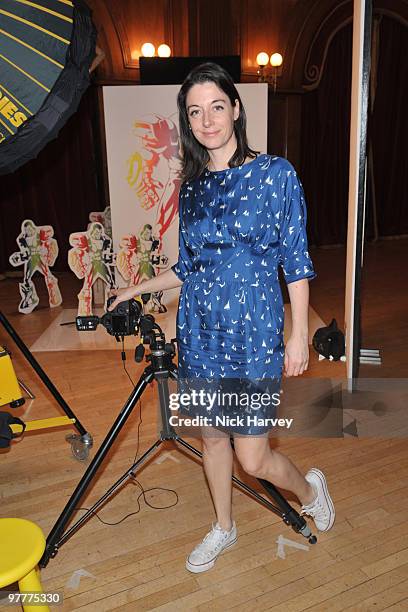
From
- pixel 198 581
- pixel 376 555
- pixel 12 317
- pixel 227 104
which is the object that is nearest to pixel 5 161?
pixel 227 104

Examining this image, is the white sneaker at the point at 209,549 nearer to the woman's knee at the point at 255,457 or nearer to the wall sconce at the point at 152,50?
the woman's knee at the point at 255,457

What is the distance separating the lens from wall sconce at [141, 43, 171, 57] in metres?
6.59

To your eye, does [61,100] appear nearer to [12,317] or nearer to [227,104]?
[227,104]

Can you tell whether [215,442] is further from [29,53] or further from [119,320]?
[29,53]

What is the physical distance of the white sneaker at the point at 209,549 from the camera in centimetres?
187

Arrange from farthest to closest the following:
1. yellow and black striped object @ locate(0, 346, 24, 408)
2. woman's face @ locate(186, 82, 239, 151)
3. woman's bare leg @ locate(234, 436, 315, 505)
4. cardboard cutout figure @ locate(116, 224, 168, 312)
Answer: cardboard cutout figure @ locate(116, 224, 168, 312)
yellow and black striped object @ locate(0, 346, 24, 408)
woman's bare leg @ locate(234, 436, 315, 505)
woman's face @ locate(186, 82, 239, 151)

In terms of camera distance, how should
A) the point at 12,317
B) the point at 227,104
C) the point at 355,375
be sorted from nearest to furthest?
1. the point at 227,104
2. the point at 355,375
3. the point at 12,317

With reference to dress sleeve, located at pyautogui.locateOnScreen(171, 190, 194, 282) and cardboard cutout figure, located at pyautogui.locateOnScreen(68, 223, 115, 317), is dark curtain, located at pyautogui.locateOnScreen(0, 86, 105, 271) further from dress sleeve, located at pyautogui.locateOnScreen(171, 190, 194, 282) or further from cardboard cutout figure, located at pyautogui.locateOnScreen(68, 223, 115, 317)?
dress sleeve, located at pyautogui.locateOnScreen(171, 190, 194, 282)

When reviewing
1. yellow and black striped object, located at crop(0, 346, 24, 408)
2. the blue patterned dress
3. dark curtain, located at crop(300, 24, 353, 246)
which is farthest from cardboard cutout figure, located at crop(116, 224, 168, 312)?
dark curtain, located at crop(300, 24, 353, 246)

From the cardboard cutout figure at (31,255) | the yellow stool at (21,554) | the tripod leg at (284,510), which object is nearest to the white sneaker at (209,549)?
the tripod leg at (284,510)

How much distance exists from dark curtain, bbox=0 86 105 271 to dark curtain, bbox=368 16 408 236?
4131 millimetres

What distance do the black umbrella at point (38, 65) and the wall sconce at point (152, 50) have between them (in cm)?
510

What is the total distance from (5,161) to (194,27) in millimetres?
5695

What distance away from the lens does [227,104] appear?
154cm
